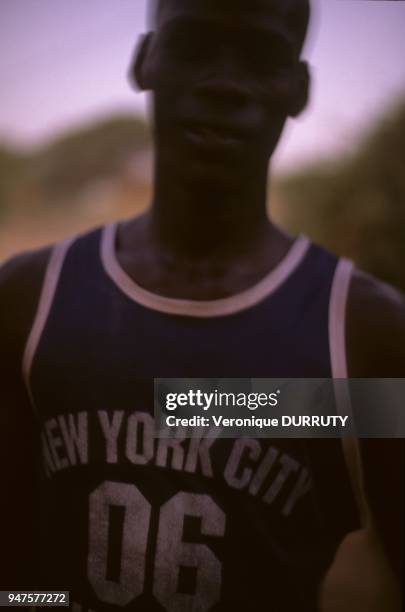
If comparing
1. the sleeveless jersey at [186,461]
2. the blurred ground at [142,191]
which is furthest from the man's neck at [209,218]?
the blurred ground at [142,191]

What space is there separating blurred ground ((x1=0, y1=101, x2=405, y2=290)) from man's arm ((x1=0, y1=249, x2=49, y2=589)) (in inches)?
103

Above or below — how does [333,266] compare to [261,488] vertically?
above

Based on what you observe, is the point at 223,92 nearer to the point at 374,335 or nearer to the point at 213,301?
the point at 213,301

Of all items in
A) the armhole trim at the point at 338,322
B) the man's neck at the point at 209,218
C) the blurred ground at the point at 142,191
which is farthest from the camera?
the blurred ground at the point at 142,191

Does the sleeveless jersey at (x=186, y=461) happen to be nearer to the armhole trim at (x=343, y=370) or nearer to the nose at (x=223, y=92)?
the armhole trim at (x=343, y=370)

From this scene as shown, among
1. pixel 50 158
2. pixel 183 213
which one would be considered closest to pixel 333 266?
pixel 183 213

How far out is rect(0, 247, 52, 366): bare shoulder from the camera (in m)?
0.98

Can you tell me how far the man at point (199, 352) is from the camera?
2.99ft

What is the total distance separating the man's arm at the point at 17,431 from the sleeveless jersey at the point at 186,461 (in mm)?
49

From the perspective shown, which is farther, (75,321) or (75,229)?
(75,229)

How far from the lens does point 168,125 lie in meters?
1.02

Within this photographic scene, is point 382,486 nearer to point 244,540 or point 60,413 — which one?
point 244,540

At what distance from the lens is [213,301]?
Result: 37.4 inches

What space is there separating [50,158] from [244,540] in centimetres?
1010
